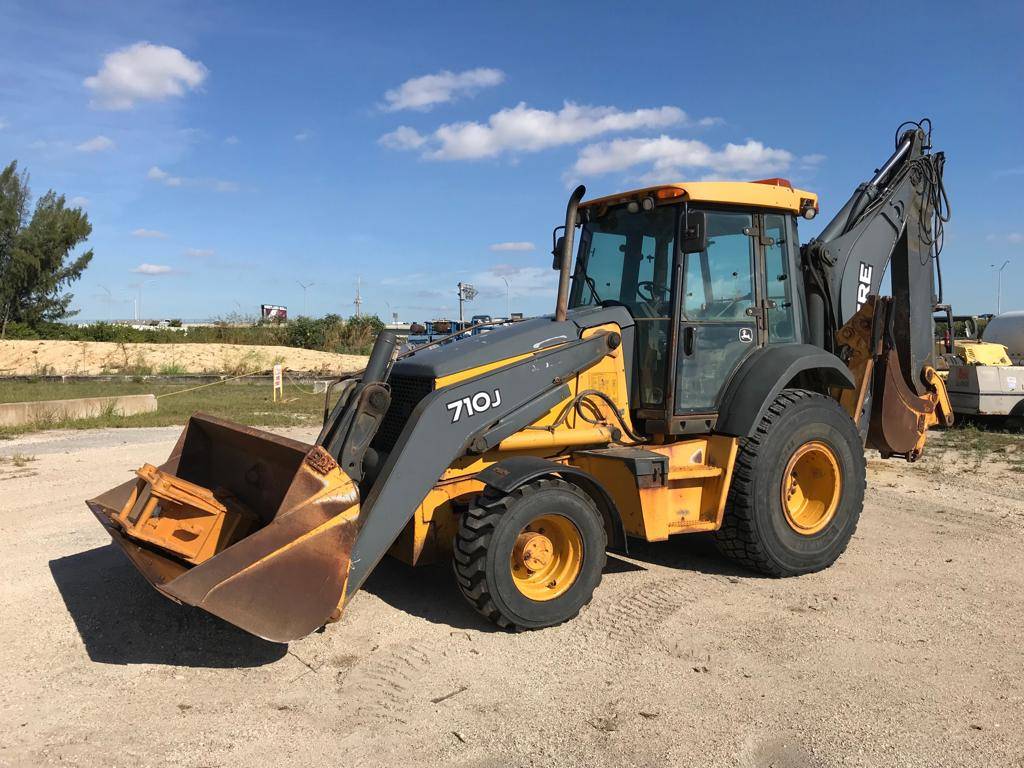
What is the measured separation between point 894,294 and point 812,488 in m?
2.39

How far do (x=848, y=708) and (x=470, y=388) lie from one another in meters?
2.57

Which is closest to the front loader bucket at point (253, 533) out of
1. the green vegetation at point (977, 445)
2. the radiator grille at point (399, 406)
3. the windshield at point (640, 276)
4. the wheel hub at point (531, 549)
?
the radiator grille at point (399, 406)

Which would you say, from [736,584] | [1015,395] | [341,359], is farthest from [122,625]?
[341,359]

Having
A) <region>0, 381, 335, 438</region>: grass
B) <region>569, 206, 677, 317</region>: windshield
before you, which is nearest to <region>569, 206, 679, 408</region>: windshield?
<region>569, 206, 677, 317</region>: windshield

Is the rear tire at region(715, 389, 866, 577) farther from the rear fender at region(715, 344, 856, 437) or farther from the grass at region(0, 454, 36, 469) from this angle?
the grass at region(0, 454, 36, 469)

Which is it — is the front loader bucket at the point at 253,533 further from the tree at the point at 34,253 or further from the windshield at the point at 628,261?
the tree at the point at 34,253

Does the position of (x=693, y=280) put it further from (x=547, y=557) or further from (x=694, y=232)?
(x=547, y=557)

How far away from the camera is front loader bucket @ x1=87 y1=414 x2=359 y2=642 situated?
375 centimetres

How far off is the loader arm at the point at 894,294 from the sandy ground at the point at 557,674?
1.23m

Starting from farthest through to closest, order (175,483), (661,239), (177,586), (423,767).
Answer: (661,239) < (175,483) < (177,586) < (423,767)

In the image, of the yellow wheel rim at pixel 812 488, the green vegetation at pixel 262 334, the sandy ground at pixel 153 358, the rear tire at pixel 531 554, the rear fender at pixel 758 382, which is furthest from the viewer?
the green vegetation at pixel 262 334

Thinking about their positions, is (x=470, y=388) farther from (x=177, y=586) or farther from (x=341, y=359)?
(x=341, y=359)

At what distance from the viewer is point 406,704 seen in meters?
3.82

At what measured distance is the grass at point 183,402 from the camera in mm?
14102
